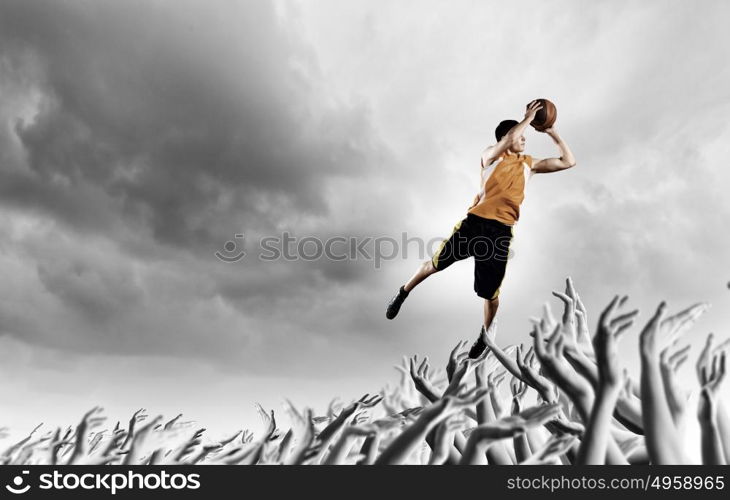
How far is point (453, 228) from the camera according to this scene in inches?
381

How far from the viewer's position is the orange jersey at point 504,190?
9.37 metres

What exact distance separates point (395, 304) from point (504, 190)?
310cm

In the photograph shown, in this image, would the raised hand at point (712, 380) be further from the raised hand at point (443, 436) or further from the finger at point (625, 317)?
the raised hand at point (443, 436)

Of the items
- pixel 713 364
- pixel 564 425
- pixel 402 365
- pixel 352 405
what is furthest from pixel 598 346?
pixel 402 365

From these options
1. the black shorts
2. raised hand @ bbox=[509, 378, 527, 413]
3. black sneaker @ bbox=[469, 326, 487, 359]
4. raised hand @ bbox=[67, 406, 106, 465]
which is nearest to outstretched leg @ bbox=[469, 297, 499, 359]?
black sneaker @ bbox=[469, 326, 487, 359]

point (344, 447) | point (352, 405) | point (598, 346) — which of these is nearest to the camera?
point (598, 346)

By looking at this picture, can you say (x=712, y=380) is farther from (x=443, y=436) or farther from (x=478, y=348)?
(x=478, y=348)

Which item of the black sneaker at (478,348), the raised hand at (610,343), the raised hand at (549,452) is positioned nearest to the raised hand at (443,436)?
the raised hand at (549,452)

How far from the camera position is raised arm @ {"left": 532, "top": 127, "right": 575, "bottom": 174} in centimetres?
957

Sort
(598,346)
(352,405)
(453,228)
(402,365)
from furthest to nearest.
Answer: (402,365) < (453,228) < (352,405) < (598,346)

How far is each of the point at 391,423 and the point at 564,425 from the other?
2.80 m

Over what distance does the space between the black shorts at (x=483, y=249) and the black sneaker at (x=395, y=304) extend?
1.17m

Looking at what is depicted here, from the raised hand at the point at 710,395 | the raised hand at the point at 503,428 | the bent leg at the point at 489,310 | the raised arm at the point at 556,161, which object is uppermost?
the raised arm at the point at 556,161
